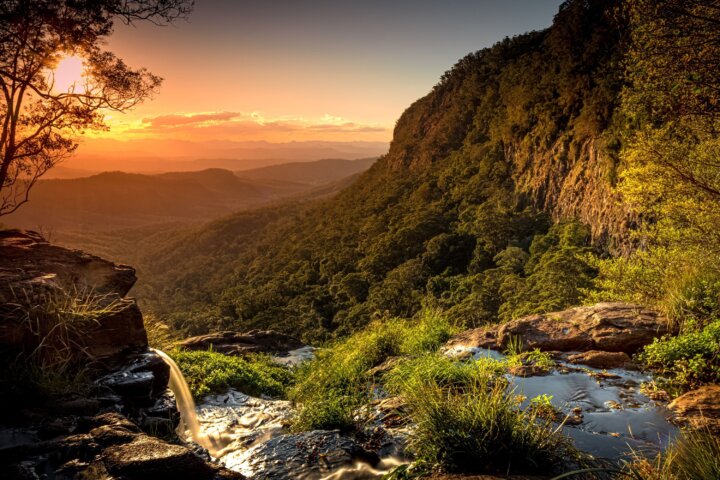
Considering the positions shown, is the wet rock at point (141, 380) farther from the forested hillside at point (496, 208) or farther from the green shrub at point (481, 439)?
the forested hillside at point (496, 208)

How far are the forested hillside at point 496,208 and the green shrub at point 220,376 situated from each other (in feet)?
12.2

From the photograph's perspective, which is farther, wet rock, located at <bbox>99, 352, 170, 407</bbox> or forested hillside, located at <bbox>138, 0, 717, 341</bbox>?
forested hillside, located at <bbox>138, 0, 717, 341</bbox>

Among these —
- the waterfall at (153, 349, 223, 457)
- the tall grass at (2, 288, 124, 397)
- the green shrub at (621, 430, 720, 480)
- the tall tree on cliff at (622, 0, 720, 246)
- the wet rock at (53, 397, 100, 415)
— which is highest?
the tall tree on cliff at (622, 0, 720, 246)

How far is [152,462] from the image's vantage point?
3977mm

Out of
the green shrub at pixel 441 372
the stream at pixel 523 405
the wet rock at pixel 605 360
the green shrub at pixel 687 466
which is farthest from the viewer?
the wet rock at pixel 605 360

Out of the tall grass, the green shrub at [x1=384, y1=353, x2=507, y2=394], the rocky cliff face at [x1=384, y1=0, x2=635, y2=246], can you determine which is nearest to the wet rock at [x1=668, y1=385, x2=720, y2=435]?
the green shrub at [x1=384, y1=353, x2=507, y2=394]

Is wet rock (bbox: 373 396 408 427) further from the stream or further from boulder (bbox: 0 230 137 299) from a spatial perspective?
boulder (bbox: 0 230 137 299)

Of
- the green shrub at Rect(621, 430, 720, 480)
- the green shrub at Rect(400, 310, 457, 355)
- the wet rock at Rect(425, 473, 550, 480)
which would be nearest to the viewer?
the green shrub at Rect(621, 430, 720, 480)

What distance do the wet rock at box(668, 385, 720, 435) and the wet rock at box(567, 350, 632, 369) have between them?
1.31 metres

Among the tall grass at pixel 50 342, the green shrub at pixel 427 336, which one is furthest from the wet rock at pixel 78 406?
the green shrub at pixel 427 336

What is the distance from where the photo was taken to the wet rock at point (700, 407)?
4.69 meters

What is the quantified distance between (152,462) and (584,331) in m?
7.28

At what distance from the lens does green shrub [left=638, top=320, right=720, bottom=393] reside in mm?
5652

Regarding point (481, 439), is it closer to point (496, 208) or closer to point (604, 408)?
point (604, 408)
